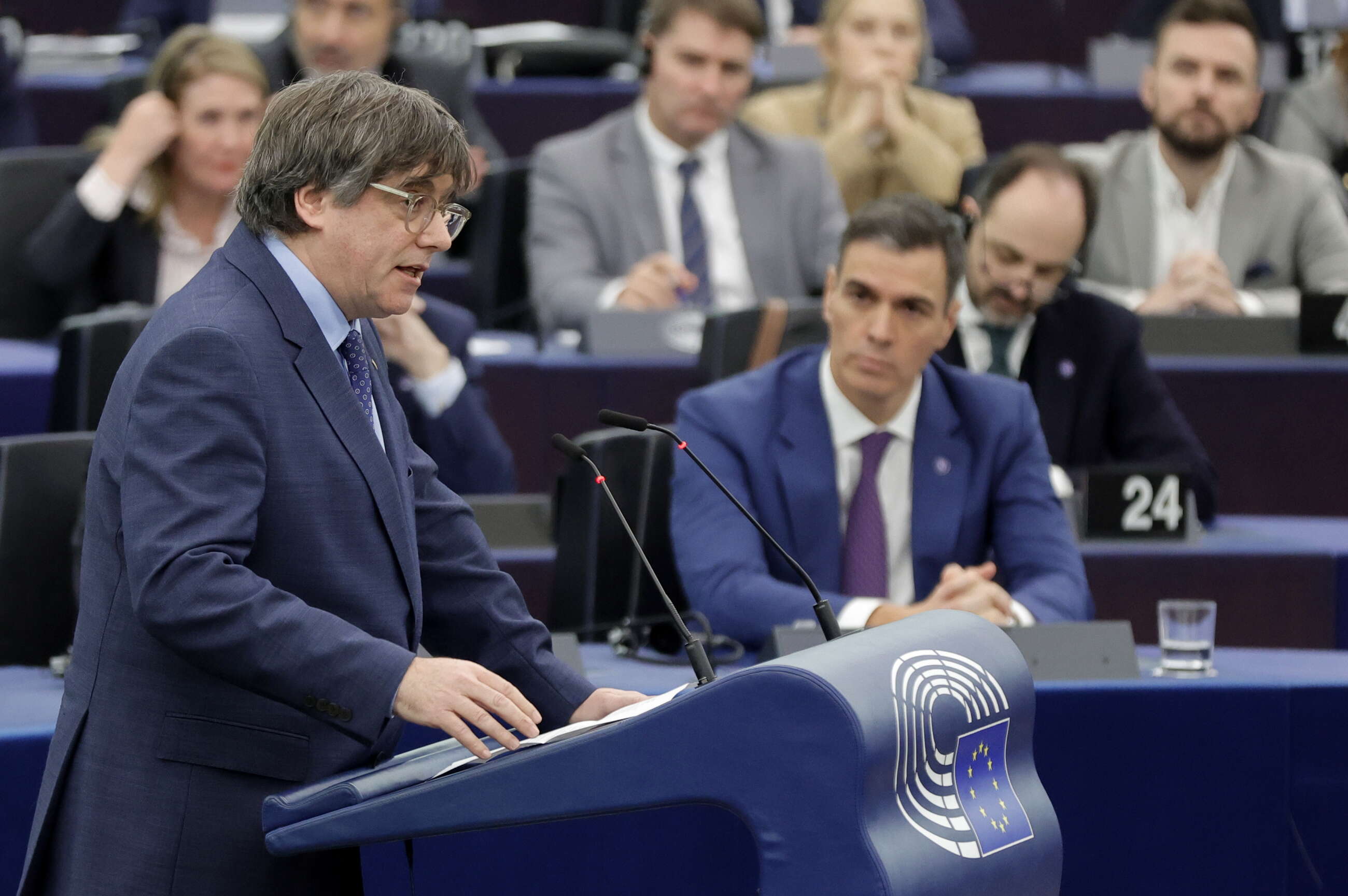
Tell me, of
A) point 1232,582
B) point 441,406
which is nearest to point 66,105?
point 441,406

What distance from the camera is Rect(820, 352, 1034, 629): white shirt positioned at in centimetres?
296

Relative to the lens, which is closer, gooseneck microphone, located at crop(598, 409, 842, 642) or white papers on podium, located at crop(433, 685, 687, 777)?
white papers on podium, located at crop(433, 685, 687, 777)

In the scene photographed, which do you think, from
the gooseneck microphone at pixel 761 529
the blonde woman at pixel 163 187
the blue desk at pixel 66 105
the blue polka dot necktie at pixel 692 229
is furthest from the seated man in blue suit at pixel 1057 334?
the blue desk at pixel 66 105

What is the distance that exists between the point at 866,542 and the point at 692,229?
196 centimetres

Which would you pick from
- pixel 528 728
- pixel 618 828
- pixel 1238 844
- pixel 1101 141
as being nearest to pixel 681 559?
pixel 618 828

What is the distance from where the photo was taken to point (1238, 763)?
8.01 feet

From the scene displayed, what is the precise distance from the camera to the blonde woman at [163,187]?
4.06m

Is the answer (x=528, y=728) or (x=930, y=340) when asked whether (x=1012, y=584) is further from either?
(x=528, y=728)

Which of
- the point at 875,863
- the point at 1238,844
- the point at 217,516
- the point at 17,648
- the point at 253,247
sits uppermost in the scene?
the point at 253,247

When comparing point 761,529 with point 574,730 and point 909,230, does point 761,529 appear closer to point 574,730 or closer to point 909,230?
point 574,730

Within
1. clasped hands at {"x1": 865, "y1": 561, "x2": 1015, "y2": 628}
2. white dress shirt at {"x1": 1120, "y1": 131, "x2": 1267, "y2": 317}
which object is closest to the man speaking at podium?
clasped hands at {"x1": 865, "y1": 561, "x2": 1015, "y2": 628}

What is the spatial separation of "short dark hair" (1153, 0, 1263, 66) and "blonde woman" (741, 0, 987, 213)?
2.14 ft

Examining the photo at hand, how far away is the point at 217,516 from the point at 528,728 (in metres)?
0.31

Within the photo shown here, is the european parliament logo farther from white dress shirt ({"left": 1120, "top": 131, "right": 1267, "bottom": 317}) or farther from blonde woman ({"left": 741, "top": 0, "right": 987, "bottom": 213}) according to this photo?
blonde woman ({"left": 741, "top": 0, "right": 987, "bottom": 213})
